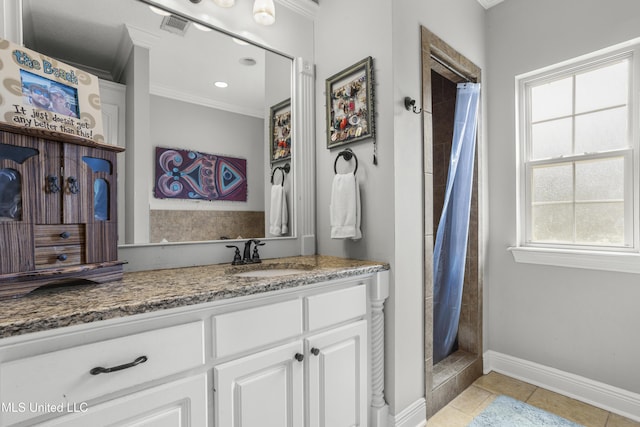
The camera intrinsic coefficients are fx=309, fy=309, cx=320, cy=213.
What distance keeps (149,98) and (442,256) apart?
208cm

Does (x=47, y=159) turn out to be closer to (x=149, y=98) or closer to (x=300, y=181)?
(x=149, y=98)

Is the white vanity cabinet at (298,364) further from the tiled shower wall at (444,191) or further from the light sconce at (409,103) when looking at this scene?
the tiled shower wall at (444,191)

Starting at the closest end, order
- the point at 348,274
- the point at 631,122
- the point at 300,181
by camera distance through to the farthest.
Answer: the point at 348,274 < the point at 631,122 < the point at 300,181

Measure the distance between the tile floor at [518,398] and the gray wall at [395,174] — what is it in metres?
0.31

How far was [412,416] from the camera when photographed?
5.64 feet

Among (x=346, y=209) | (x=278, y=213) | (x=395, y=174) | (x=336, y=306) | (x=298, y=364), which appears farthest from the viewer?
(x=278, y=213)

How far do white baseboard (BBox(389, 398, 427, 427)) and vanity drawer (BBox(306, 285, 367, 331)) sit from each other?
0.61 metres

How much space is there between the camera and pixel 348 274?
4.83ft

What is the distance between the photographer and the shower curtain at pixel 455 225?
2.21 m

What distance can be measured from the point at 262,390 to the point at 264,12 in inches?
75.8

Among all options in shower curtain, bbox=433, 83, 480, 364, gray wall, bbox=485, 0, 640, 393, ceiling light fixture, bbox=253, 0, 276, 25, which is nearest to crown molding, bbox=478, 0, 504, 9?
gray wall, bbox=485, 0, 640, 393

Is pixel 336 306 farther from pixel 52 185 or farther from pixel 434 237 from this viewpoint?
pixel 434 237

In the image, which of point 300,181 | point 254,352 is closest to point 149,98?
point 300,181

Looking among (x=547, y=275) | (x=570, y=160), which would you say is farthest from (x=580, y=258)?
(x=570, y=160)
